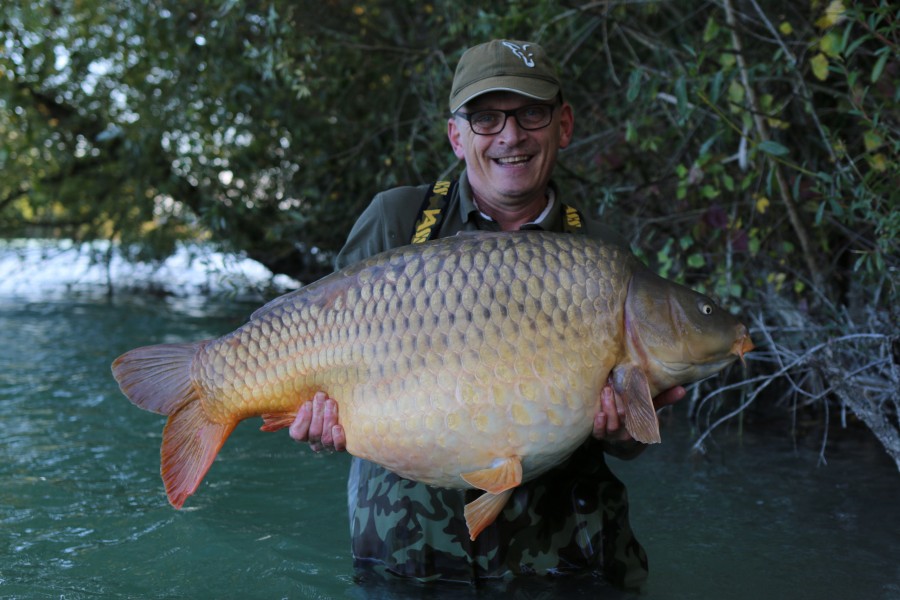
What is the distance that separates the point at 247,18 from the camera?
15.3 feet

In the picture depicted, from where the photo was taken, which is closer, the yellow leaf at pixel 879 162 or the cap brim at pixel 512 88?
the cap brim at pixel 512 88

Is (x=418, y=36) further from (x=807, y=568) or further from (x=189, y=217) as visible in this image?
(x=807, y=568)

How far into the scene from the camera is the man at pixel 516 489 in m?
1.97

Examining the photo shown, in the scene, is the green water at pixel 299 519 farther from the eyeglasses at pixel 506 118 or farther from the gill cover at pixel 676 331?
the eyeglasses at pixel 506 118

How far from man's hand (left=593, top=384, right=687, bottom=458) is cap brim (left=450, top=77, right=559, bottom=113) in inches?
25.6

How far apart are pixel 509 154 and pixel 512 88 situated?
0.14m

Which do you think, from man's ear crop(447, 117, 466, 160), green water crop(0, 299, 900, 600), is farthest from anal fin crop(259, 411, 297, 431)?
man's ear crop(447, 117, 466, 160)

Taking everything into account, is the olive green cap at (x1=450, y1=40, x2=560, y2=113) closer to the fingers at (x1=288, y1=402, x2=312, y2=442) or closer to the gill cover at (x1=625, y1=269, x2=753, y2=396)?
the gill cover at (x1=625, y1=269, x2=753, y2=396)

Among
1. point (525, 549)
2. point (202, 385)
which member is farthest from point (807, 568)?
point (202, 385)

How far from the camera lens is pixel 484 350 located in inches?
62.8

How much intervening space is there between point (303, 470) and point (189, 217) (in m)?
3.94

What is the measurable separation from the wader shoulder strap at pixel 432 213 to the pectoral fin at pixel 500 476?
606 millimetres

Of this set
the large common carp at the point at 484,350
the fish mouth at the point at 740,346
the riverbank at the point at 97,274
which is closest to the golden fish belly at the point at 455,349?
the large common carp at the point at 484,350

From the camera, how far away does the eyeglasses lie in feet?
6.48
